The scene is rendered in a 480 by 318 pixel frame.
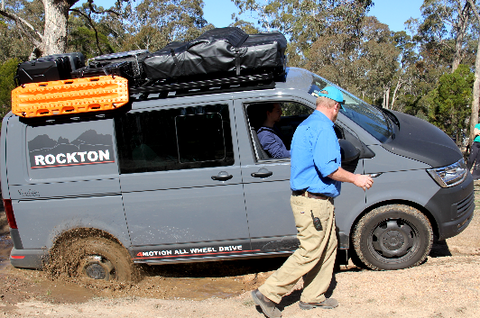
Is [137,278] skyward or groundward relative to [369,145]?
groundward

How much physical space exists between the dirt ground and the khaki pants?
0.30m

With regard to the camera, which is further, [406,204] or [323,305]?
[406,204]

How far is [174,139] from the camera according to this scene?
4.14 meters

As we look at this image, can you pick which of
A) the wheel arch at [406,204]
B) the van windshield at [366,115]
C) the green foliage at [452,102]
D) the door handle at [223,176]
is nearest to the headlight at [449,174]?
the wheel arch at [406,204]

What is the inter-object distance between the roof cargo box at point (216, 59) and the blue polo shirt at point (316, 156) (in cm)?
96

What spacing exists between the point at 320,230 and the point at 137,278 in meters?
2.39

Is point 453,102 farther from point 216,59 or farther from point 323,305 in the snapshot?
point 323,305

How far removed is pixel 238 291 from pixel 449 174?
2.58 meters

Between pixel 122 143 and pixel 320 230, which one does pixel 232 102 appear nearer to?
pixel 122 143

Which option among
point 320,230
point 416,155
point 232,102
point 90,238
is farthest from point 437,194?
point 90,238

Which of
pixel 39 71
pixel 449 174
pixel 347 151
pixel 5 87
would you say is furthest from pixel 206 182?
pixel 5 87

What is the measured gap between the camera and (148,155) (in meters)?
4.18

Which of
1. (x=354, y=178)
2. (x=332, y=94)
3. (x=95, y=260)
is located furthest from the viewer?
(x=95, y=260)

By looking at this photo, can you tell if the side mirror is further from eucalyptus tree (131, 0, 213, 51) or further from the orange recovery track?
eucalyptus tree (131, 0, 213, 51)
